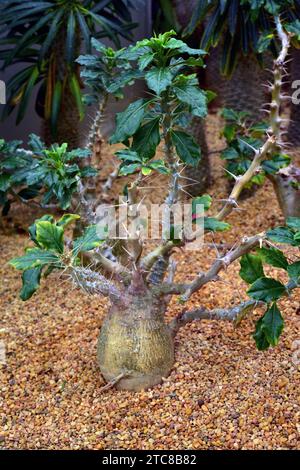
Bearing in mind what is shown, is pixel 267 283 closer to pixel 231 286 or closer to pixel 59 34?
pixel 231 286

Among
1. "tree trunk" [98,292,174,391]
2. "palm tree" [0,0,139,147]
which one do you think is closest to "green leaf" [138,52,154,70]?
"tree trunk" [98,292,174,391]

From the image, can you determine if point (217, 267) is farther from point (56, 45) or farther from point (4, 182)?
point (56, 45)

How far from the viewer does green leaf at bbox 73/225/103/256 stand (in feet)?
5.35

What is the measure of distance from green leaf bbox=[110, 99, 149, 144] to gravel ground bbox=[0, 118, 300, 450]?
2.52 ft

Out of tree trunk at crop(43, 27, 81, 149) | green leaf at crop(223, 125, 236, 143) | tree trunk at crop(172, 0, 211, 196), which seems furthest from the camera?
tree trunk at crop(43, 27, 81, 149)

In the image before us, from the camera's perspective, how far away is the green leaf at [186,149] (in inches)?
65.6

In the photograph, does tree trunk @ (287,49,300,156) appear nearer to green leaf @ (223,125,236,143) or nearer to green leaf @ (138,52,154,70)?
green leaf @ (223,125,236,143)

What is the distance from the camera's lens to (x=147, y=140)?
5.43 ft

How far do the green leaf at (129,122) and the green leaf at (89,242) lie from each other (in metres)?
0.26

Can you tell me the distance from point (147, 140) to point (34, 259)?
1.47 ft

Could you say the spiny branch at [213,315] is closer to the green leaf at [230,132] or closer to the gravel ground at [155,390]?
the gravel ground at [155,390]

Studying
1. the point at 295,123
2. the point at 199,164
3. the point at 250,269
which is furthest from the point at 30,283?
the point at 295,123

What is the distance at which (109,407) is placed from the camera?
1781mm

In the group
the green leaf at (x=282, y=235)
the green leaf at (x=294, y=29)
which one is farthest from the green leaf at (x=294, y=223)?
the green leaf at (x=294, y=29)
